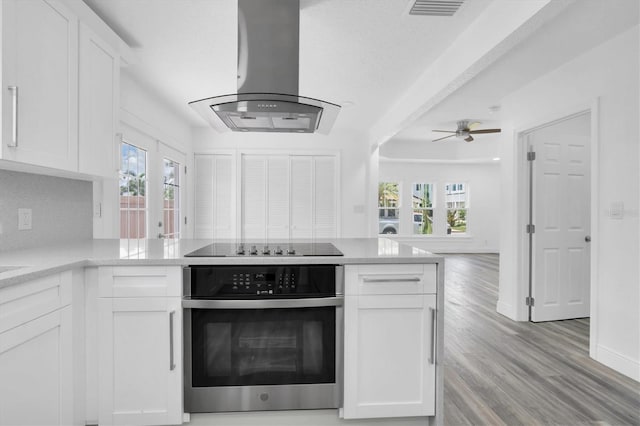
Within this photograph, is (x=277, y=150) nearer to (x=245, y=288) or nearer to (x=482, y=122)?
(x=482, y=122)

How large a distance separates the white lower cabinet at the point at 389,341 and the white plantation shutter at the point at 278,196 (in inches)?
156

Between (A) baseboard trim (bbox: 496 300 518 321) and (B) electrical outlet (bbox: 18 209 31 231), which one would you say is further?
(A) baseboard trim (bbox: 496 300 518 321)

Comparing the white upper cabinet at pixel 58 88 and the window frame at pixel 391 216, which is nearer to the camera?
the white upper cabinet at pixel 58 88

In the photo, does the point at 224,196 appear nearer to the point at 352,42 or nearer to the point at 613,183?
the point at 352,42

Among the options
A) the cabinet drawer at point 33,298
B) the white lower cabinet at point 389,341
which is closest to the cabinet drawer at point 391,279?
the white lower cabinet at point 389,341

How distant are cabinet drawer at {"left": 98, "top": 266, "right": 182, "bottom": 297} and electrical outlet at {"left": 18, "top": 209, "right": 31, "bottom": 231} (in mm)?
677

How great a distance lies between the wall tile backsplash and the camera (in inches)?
72.6

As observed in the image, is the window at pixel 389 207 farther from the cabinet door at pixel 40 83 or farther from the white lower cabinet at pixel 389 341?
the cabinet door at pixel 40 83

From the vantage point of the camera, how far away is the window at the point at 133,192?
326 cm

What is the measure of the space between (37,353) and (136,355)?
0.38 metres

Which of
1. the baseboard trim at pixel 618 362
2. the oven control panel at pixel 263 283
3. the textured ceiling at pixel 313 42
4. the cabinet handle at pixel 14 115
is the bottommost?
the baseboard trim at pixel 618 362

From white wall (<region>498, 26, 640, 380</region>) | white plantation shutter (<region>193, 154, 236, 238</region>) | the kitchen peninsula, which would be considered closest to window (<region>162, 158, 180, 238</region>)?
white plantation shutter (<region>193, 154, 236, 238</region>)

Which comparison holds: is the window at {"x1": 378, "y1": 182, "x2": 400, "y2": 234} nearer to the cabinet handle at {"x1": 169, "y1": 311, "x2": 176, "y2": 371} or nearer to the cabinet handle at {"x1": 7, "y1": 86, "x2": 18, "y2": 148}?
the cabinet handle at {"x1": 169, "y1": 311, "x2": 176, "y2": 371}

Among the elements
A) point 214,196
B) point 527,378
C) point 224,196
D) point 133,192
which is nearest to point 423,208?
point 224,196
